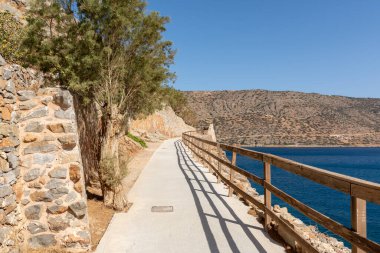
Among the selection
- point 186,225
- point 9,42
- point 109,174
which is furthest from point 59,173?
point 9,42

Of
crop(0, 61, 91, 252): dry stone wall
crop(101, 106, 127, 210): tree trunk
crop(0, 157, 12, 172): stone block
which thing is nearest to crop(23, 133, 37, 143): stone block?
crop(0, 61, 91, 252): dry stone wall

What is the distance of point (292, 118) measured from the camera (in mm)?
114688

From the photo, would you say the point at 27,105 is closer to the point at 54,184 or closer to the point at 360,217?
the point at 54,184

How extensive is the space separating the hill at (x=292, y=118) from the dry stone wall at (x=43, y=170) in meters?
95.5

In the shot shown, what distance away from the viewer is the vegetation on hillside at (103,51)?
24.2 feet

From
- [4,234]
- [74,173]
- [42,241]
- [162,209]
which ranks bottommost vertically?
[162,209]

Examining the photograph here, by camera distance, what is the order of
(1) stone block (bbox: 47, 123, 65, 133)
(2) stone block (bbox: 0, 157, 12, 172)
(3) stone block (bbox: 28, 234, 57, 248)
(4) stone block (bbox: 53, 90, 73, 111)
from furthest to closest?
(4) stone block (bbox: 53, 90, 73, 111)
(1) stone block (bbox: 47, 123, 65, 133)
(3) stone block (bbox: 28, 234, 57, 248)
(2) stone block (bbox: 0, 157, 12, 172)

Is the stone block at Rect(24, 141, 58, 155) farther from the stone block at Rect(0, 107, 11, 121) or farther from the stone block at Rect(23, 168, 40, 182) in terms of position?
the stone block at Rect(0, 107, 11, 121)

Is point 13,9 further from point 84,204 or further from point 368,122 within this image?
point 368,122

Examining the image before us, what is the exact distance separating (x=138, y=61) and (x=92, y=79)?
1416mm

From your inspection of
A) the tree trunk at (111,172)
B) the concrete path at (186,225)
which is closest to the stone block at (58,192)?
the concrete path at (186,225)

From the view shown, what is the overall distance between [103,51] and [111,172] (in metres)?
2.89

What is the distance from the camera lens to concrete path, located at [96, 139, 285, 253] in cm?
500

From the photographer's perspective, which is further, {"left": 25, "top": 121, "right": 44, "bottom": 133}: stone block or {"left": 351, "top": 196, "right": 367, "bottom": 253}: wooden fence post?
{"left": 25, "top": 121, "right": 44, "bottom": 133}: stone block
